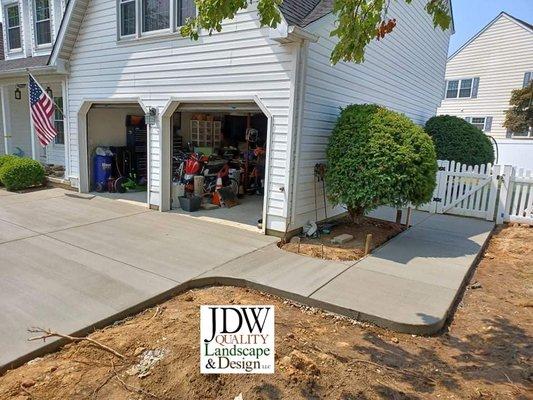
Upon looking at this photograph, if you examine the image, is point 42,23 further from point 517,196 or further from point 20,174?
point 517,196

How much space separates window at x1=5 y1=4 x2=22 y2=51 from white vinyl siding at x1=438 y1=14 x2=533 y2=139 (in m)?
21.8

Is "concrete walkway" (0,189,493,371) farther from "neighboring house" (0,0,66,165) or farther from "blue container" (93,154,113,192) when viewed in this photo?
"neighboring house" (0,0,66,165)

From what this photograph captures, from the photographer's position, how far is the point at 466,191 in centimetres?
849

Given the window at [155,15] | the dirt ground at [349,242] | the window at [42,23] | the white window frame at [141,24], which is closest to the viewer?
the dirt ground at [349,242]

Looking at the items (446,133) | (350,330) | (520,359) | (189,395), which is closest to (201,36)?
(350,330)

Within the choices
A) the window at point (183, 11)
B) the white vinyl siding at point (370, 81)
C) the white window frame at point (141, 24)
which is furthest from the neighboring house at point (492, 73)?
the white window frame at point (141, 24)

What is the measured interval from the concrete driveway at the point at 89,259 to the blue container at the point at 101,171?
1.67 m

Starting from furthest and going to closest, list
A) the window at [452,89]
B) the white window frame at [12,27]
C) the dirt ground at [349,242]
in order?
the window at [452,89]
the white window frame at [12,27]
the dirt ground at [349,242]

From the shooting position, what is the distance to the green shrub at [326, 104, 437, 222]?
567cm

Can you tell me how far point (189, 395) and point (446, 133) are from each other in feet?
35.6

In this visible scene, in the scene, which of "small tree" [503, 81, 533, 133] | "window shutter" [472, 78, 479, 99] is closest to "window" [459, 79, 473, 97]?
"window shutter" [472, 78, 479, 99]

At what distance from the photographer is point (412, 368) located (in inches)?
116

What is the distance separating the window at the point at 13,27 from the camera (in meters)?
12.1

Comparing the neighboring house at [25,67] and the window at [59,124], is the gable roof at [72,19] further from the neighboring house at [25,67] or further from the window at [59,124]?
the window at [59,124]
